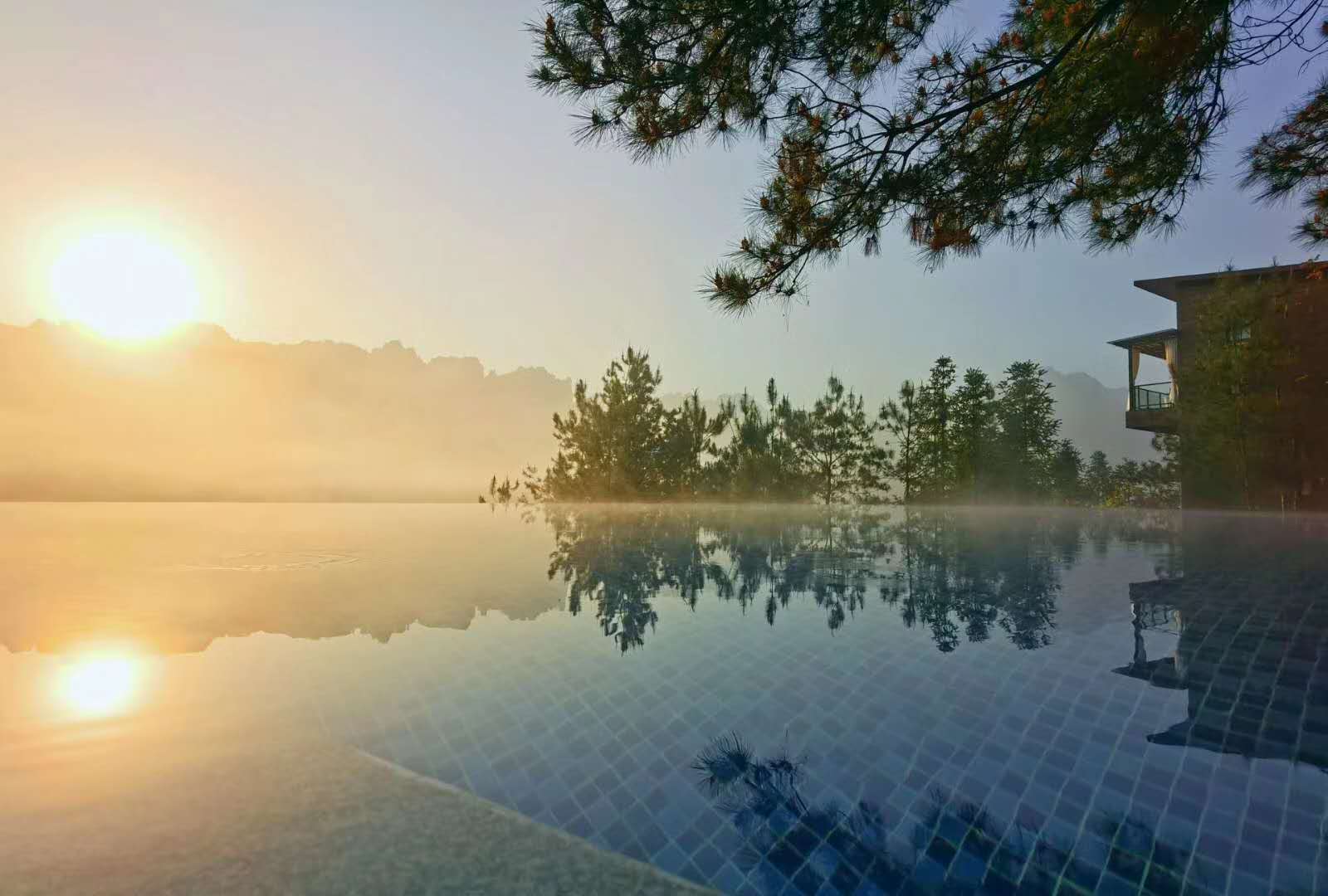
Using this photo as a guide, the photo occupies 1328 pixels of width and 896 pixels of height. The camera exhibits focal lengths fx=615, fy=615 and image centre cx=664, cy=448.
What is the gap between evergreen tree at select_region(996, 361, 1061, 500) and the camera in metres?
23.5

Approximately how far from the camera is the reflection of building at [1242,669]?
128 inches

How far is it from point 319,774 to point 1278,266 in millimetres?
23788

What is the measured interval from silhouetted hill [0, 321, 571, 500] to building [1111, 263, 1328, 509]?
2122 centimetres

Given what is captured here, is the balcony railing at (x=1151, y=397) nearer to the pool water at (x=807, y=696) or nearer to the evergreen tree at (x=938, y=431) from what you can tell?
the evergreen tree at (x=938, y=431)

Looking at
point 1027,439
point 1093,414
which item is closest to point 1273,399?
point 1027,439

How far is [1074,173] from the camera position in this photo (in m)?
5.31

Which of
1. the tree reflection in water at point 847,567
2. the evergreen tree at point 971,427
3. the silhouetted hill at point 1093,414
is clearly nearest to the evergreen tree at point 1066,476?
the evergreen tree at point 971,427

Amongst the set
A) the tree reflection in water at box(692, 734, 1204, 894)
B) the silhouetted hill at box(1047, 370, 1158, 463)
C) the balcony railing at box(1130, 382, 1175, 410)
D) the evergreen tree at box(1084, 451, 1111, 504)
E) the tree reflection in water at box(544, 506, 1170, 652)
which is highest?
the silhouetted hill at box(1047, 370, 1158, 463)

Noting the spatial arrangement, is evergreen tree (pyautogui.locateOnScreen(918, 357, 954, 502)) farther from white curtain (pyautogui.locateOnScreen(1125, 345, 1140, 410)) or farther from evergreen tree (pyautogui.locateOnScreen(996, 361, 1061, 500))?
white curtain (pyautogui.locateOnScreen(1125, 345, 1140, 410))

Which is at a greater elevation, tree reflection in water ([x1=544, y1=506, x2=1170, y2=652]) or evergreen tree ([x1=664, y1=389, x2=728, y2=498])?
evergreen tree ([x1=664, y1=389, x2=728, y2=498])

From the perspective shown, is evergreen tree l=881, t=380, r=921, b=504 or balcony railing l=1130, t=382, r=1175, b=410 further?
evergreen tree l=881, t=380, r=921, b=504

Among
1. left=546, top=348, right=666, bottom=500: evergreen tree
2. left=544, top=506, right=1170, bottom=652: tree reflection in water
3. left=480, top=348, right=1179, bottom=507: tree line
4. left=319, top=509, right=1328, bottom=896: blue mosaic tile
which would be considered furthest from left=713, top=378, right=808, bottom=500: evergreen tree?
left=319, top=509, right=1328, bottom=896: blue mosaic tile

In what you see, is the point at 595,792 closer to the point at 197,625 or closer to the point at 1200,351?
the point at 197,625

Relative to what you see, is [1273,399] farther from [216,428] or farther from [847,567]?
[216,428]
